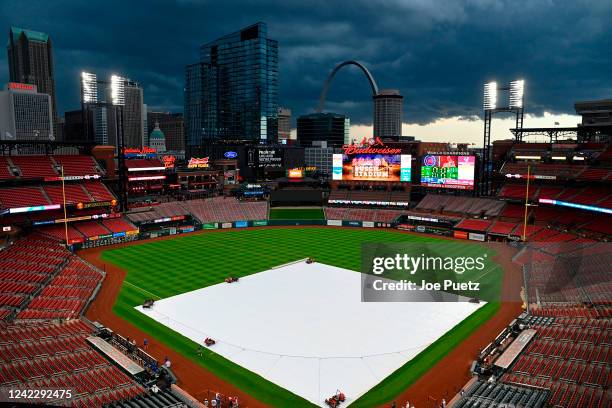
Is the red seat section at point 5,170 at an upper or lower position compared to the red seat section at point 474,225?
upper

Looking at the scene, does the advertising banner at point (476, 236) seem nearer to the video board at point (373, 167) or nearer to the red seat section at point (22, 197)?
the video board at point (373, 167)

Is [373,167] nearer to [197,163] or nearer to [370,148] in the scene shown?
[370,148]

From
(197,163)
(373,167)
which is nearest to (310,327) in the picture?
(373,167)

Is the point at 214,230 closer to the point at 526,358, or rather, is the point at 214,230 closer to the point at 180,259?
the point at 180,259

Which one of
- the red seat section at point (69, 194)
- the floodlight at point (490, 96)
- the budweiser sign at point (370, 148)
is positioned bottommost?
the red seat section at point (69, 194)
